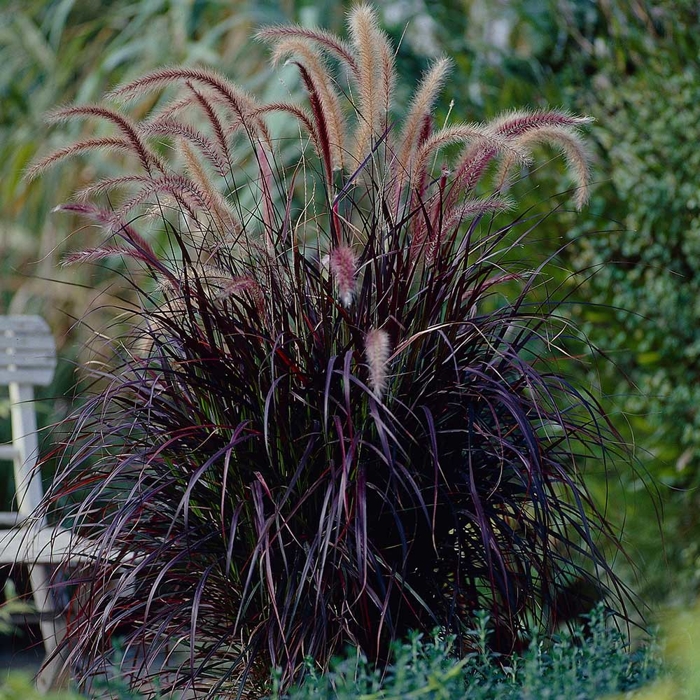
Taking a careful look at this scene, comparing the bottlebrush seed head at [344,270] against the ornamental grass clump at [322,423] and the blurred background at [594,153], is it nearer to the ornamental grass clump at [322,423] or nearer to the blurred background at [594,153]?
the ornamental grass clump at [322,423]

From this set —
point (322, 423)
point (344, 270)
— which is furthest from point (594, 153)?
point (344, 270)

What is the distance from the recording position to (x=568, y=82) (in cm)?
428

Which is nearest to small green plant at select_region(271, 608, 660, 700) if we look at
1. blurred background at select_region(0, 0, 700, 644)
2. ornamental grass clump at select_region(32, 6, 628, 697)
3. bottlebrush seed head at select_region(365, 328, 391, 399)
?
ornamental grass clump at select_region(32, 6, 628, 697)

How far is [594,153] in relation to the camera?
407 centimetres

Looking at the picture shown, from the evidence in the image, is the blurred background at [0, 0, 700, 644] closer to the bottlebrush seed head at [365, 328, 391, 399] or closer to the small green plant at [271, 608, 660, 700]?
the small green plant at [271, 608, 660, 700]

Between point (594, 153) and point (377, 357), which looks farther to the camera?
point (594, 153)

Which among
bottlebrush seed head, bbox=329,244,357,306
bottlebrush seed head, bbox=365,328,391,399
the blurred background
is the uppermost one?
bottlebrush seed head, bbox=329,244,357,306

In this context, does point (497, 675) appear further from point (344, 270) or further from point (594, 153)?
point (594, 153)

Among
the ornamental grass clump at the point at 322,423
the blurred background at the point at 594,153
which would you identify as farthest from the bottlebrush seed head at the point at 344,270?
the blurred background at the point at 594,153

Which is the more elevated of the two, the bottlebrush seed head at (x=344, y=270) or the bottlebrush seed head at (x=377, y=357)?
the bottlebrush seed head at (x=344, y=270)

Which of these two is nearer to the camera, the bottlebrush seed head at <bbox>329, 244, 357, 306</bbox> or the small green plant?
the small green plant

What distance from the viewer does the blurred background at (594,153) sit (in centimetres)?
372

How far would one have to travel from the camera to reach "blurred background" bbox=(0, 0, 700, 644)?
3723mm

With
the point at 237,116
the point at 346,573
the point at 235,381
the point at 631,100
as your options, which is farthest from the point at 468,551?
the point at 631,100
